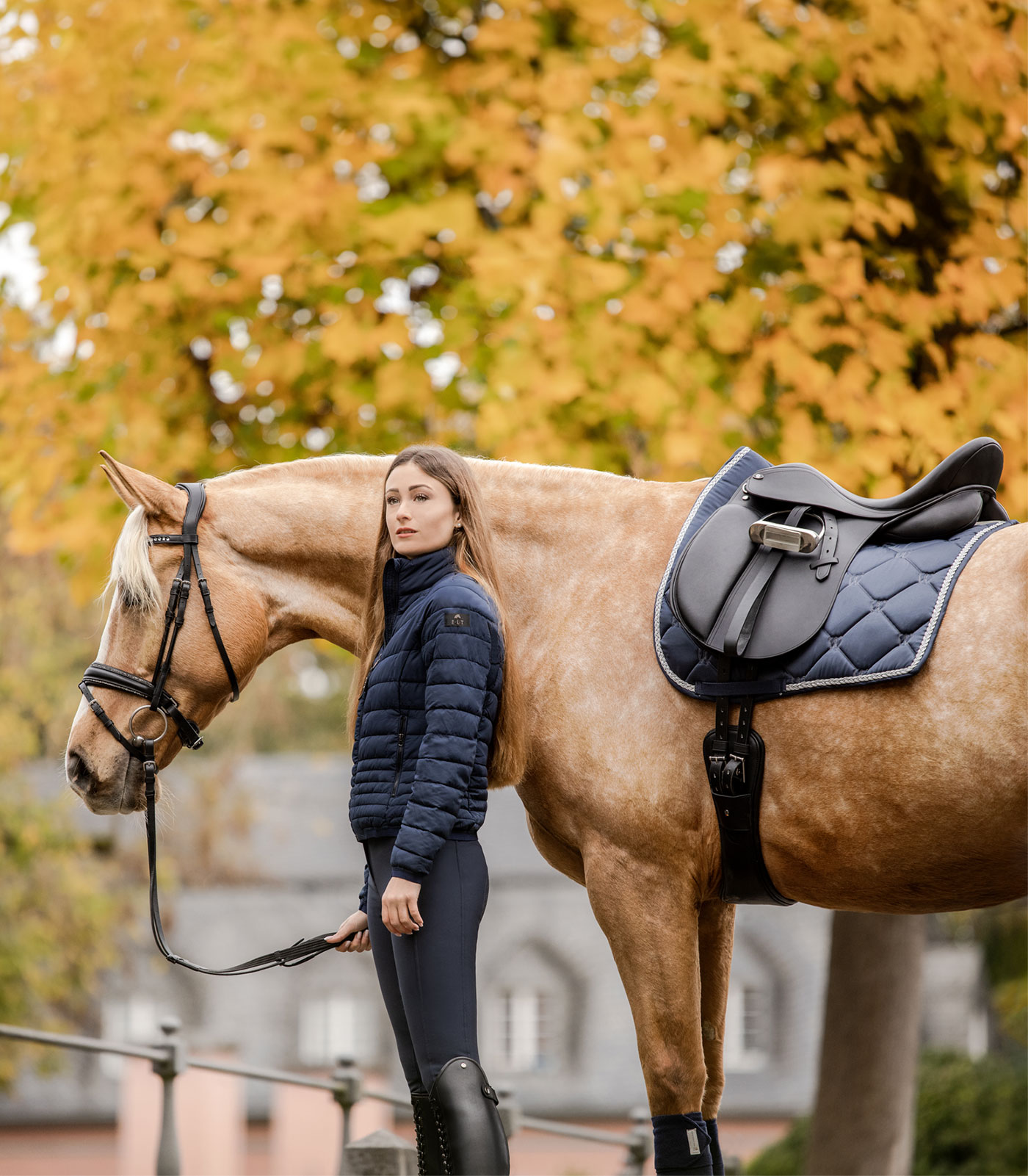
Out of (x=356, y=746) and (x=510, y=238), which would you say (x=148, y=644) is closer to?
(x=356, y=746)

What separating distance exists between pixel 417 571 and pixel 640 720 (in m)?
0.65

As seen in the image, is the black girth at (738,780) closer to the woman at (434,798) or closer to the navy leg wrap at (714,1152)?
the woman at (434,798)

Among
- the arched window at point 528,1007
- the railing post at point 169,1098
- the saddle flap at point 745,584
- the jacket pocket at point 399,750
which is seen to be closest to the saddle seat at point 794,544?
the saddle flap at point 745,584

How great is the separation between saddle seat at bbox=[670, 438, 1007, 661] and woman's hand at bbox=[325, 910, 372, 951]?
Answer: 1.09 meters

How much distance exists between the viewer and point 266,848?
24.8 metres

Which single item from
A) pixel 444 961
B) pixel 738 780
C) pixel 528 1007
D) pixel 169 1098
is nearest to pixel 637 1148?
pixel 169 1098

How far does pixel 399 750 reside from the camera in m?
2.82

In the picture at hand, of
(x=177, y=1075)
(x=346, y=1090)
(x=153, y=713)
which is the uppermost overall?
(x=153, y=713)

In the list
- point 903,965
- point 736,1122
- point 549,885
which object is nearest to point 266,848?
point 549,885

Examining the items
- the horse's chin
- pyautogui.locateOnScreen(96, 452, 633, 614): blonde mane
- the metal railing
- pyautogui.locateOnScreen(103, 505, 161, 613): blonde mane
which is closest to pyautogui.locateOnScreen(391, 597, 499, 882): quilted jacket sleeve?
pyautogui.locateOnScreen(96, 452, 633, 614): blonde mane

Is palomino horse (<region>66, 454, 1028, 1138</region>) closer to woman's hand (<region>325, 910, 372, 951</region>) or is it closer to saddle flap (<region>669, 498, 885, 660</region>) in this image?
saddle flap (<region>669, 498, 885, 660</region>)

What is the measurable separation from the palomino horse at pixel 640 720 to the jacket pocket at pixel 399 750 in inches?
12.1

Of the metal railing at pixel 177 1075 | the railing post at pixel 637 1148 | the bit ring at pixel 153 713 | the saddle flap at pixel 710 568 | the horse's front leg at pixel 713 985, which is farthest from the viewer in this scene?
the railing post at pixel 637 1148

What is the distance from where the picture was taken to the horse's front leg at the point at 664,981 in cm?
289
